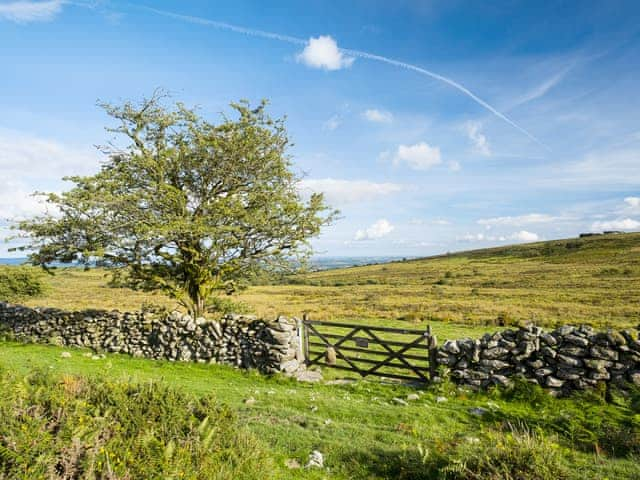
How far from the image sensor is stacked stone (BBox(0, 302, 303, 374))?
13.9 metres

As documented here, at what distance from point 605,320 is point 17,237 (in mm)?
38484

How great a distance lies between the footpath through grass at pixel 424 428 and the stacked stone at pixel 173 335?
1.15 meters

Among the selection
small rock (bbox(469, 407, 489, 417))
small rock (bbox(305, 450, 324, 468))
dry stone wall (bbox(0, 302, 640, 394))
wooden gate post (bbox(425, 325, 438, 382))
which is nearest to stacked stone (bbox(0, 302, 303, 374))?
dry stone wall (bbox(0, 302, 640, 394))

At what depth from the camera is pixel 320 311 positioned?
127 ft

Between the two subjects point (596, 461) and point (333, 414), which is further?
point (333, 414)

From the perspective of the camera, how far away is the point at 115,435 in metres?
4.58

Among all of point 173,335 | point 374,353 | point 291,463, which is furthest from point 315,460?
point 173,335

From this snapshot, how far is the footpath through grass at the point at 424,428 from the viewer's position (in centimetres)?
560

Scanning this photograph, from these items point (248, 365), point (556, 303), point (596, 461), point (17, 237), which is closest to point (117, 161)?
point (17, 237)

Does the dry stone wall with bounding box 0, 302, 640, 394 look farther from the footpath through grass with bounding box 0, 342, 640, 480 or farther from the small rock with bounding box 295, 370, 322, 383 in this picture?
the footpath through grass with bounding box 0, 342, 640, 480

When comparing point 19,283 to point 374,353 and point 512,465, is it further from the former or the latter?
point 512,465

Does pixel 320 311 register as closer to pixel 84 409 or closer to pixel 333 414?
pixel 333 414

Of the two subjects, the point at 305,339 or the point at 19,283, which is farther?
the point at 19,283

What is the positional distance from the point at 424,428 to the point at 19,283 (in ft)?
145
